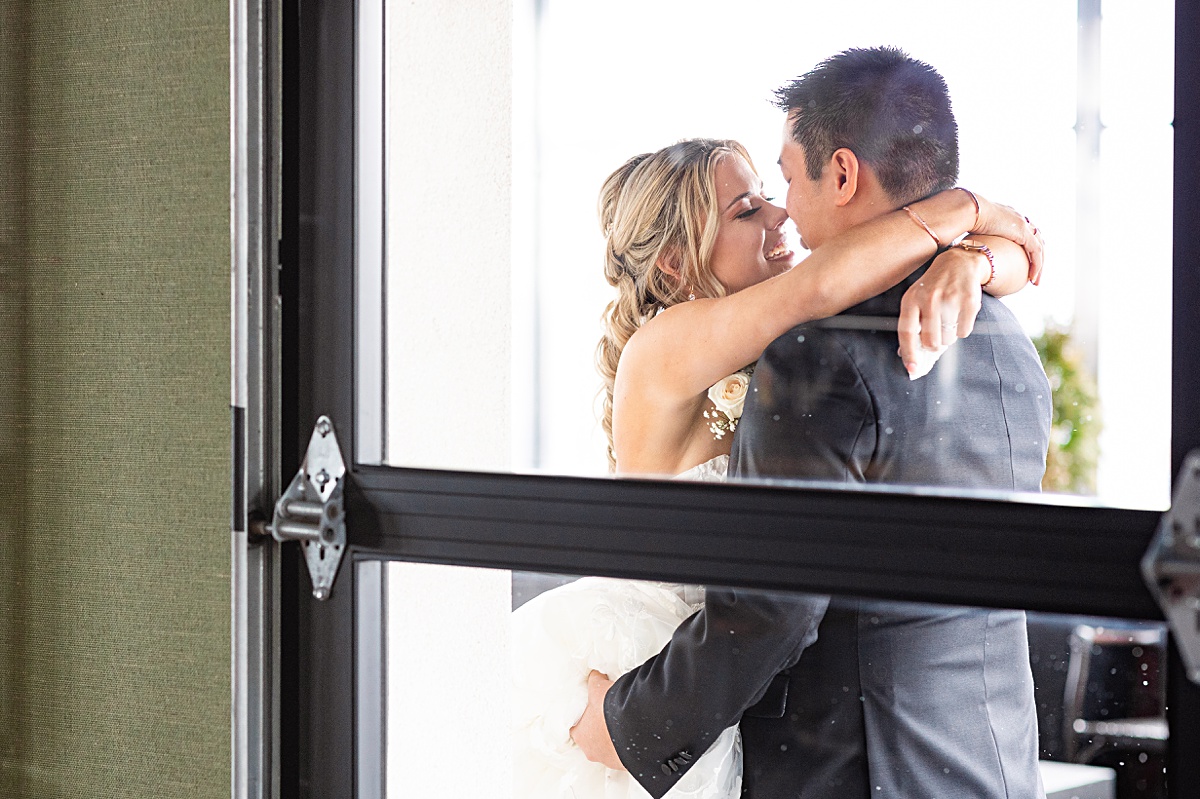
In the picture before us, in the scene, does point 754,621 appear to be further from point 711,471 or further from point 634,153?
point 634,153

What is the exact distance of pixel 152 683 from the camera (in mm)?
1108

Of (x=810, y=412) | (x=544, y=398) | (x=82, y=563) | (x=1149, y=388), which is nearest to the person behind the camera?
(x=1149, y=388)

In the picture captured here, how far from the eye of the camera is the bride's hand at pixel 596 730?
1.03 metres

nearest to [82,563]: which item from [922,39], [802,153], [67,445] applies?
[67,445]

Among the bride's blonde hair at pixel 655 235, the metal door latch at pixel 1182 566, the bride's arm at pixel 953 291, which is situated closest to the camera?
the metal door latch at pixel 1182 566

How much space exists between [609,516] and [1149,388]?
459 millimetres

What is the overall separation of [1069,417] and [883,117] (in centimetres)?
30

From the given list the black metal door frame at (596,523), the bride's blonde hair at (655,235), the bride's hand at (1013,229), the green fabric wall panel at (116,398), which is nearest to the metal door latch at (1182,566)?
the black metal door frame at (596,523)

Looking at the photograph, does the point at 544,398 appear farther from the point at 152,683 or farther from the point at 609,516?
the point at 152,683

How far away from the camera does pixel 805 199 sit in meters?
0.92

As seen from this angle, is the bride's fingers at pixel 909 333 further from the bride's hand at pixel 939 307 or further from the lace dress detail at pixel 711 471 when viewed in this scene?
the lace dress detail at pixel 711 471

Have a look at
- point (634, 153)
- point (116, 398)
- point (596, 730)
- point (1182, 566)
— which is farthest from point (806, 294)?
point (116, 398)

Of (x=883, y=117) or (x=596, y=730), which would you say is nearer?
(x=883, y=117)

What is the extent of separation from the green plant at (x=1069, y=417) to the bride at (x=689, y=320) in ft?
0.20
